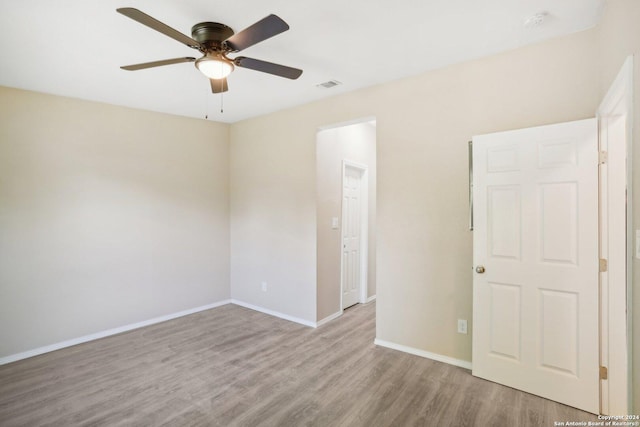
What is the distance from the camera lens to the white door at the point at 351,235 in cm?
457

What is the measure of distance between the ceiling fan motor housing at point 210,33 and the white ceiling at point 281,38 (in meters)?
0.05

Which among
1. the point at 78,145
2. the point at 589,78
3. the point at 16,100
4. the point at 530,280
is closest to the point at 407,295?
the point at 530,280

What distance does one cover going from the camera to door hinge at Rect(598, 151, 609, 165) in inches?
84.0

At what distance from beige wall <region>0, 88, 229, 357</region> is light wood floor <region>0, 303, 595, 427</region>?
50 centimetres

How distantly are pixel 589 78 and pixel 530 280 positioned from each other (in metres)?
1.54

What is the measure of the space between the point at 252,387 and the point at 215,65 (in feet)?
8.07

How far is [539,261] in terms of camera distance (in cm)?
237

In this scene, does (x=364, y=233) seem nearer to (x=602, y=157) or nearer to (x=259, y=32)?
(x=602, y=157)

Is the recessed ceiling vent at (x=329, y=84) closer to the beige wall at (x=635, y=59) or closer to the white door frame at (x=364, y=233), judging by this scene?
the white door frame at (x=364, y=233)

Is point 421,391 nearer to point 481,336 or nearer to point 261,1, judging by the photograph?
point 481,336

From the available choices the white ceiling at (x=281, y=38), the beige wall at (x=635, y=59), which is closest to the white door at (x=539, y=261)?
the beige wall at (x=635, y=59)

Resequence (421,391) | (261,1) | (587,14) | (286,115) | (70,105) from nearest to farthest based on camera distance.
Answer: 1. (261,1)
2. (587,14)
3. (421,391)
4. (70,105)
5. (286,115)

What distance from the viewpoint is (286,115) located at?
4.19 metres

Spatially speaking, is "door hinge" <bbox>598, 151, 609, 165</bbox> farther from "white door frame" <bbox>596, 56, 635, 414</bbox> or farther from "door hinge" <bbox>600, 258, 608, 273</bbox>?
"door hinge" <bbox>600, 258, 608, 273</bbox>
